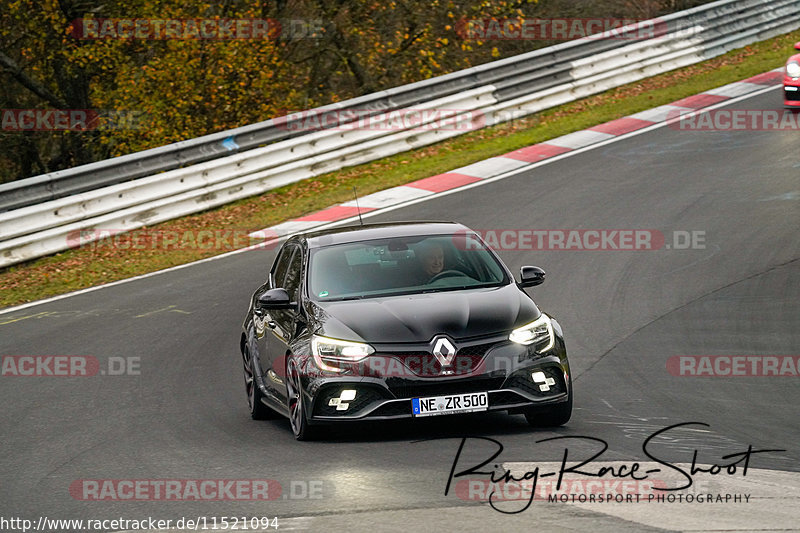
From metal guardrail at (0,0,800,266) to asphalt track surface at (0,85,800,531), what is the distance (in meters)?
2.59

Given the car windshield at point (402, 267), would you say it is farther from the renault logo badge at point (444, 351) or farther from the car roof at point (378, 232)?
the renault logo badge at point (444, 351)

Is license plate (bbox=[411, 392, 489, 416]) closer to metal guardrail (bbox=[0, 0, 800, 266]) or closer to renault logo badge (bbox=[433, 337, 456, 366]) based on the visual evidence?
renault logo badge (bbox=[433, 337, 456, 366])

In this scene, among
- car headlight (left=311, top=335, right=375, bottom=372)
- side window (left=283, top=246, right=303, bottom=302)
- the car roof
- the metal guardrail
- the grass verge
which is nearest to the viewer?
car headlight (left=311, top=335, right=375, bottom=372)

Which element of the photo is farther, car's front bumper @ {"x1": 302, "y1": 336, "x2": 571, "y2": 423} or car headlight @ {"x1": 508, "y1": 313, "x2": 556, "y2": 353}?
car headlight @ {"x1": 508, "y1": 313, "x2": 556, "y2": 353}

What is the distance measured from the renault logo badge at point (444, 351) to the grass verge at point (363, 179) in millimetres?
8897

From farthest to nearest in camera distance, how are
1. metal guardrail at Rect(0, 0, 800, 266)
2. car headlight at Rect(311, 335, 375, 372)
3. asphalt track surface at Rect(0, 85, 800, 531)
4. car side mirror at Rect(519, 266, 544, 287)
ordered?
metal guardrail at Rect(0, 0, 800, 266), car side mirror at Rect(519, 266, 544, 287), car headlight at Rect(311, 335, 375, 372), asphalt track surface at Rect(0, 85, 800, 531)

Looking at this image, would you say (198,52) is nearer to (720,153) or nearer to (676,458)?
(720,153)

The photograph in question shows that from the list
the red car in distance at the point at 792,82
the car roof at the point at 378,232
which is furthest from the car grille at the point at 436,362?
the red car in distance at the point at 792,82

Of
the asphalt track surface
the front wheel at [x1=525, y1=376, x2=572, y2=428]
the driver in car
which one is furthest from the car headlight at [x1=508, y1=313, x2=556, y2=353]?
the driver in car

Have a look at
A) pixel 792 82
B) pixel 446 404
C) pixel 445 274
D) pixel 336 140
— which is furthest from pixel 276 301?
pixel 792 82

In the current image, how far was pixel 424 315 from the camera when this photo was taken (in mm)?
8070

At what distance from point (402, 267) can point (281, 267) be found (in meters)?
1.60

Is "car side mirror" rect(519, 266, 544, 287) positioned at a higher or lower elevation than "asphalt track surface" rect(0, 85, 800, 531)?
higher

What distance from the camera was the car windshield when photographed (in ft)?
29.1
